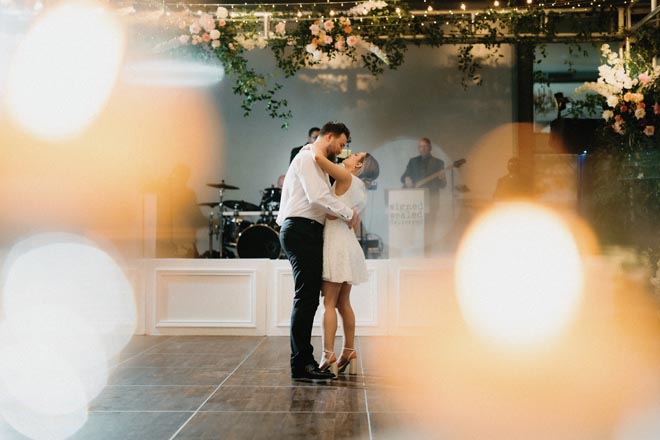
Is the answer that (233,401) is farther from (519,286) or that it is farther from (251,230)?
(251,230)

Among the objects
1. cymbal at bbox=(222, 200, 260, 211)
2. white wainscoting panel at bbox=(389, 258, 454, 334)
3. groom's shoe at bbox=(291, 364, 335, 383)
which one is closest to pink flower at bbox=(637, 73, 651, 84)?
white wainscoting panel at bbox=(389, 258, 454, 334)

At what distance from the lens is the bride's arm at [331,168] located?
3.78 m

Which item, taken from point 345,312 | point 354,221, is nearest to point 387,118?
point 354,221

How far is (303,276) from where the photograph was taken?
3.83 meters

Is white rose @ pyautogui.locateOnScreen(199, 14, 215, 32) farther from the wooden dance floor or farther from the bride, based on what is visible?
the wooden dance floor

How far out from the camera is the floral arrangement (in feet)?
18.0

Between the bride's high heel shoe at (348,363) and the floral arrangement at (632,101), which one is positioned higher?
the floral arrangement at (632,101)

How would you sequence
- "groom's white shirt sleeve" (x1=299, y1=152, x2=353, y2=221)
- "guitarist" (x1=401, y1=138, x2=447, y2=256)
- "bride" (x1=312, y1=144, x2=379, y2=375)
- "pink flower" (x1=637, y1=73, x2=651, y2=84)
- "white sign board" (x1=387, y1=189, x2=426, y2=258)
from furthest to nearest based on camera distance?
"guitarist" (x1=401, y1=138, x2=447, y2=256) < "white sign board" (x1=387, y1=189, x2=426, y2=258) < "pink flower" (x1=637, y1=73, x2=651, y2=84) < "bride" (x1=312, y1=144, x2=379, y2=375) < "groom's white shirt sleeve" (x1=299, y1=152, x2=353, y2=221)

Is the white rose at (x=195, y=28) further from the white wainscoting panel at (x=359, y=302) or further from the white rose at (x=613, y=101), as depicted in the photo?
the white rose at (x=613, y=101)

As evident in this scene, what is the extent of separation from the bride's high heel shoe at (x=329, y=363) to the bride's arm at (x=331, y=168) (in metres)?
1.03

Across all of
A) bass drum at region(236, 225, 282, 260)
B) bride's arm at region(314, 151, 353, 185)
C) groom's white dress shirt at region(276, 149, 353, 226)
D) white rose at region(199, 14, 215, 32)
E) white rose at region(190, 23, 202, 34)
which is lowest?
bass drum at region(236, 225, 282, 260)

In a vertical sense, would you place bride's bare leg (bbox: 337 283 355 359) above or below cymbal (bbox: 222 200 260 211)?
below

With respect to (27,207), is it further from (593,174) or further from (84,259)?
(593,174)

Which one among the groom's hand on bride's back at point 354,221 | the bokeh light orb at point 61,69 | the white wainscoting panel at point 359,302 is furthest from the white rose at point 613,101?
the bokeh light orb at point 61,69
